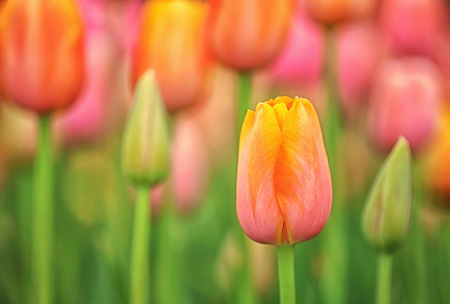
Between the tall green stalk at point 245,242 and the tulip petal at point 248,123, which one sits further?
the tall green stalk at point 245,242

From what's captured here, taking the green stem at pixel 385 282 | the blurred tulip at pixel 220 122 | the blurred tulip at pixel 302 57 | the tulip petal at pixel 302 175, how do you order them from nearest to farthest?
the tulip petal at pixel 302 175, the green stem at pixel 385 282, the blurred tulip at pixel 302 57, the blurred tulip at pixel 220 122

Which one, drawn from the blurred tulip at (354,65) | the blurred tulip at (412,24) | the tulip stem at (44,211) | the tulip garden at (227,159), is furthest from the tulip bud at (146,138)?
the blurred tulip at (412,24)

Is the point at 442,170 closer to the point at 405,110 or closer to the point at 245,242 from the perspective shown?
the point at 405,110

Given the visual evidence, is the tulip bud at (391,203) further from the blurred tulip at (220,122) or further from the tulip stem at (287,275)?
the blurred tulip at (220,122)

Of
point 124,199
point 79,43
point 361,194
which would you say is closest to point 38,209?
point 79,43

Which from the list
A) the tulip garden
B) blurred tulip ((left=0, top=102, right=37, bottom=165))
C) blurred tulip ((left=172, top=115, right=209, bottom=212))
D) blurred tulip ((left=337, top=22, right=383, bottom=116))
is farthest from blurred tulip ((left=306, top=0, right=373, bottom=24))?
blurred tulip ((left=0, top=102, right=37, bottom=165))

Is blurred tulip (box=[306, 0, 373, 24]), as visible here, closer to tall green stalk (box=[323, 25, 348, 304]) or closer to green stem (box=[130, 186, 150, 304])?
tall green stalk (box=[323, 25, 348, 304])

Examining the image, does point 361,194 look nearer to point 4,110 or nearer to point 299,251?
point 299,251
